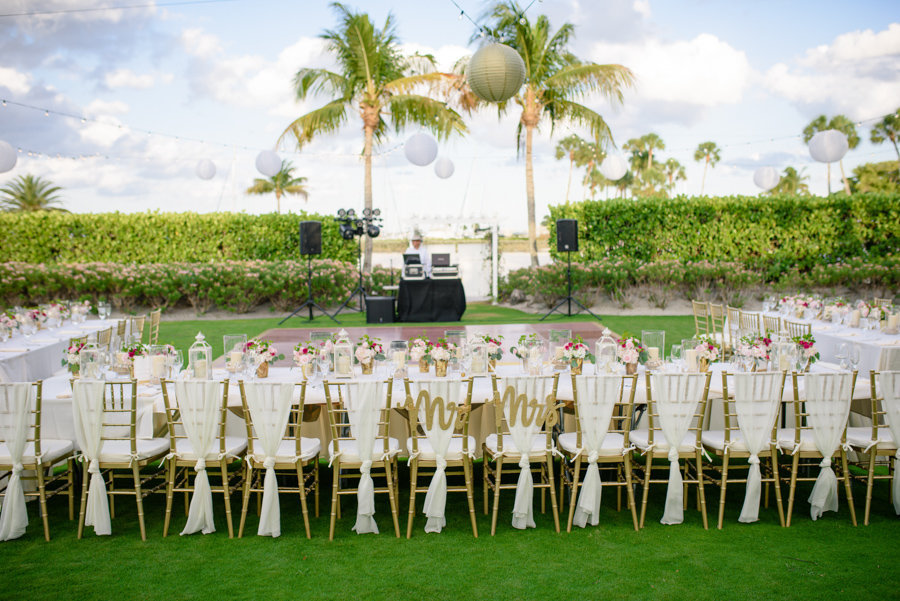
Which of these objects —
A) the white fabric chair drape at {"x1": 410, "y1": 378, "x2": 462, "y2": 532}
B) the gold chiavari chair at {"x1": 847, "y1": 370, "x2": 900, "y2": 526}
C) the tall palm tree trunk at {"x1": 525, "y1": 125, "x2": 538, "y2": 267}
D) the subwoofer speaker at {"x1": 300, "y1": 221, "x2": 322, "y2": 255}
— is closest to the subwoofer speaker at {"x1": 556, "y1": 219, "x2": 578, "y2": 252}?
the tall palm tree trunk at {"x1": 525, "y1": 125, "x2": 538, "y2": 267}

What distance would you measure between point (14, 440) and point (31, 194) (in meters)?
35.5

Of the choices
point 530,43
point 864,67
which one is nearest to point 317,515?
point 530,43

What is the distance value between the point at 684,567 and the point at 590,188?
150ft

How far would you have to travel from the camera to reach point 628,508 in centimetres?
414

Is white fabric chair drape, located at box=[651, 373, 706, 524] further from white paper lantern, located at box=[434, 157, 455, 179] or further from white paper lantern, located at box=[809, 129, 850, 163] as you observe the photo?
white paper lantern, located at box=[434, 157, 455, 179]

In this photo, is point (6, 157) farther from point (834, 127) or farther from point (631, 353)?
point (834, 127)

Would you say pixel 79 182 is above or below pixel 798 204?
above

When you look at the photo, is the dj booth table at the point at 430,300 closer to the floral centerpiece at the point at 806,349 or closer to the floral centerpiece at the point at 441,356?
the floral centerpiece at the point at 441,356

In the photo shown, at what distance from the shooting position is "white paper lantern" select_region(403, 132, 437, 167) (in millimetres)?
14023

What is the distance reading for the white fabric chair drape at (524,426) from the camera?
3.58 metres

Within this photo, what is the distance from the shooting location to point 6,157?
35.9 ft

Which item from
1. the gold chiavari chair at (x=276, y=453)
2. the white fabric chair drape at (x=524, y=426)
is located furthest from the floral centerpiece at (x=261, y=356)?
the white fabric chair drape at (x=524, y=426)

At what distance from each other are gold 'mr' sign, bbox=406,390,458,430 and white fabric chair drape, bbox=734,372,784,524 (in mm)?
1594

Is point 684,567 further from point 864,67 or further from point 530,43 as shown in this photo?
point 864,67
